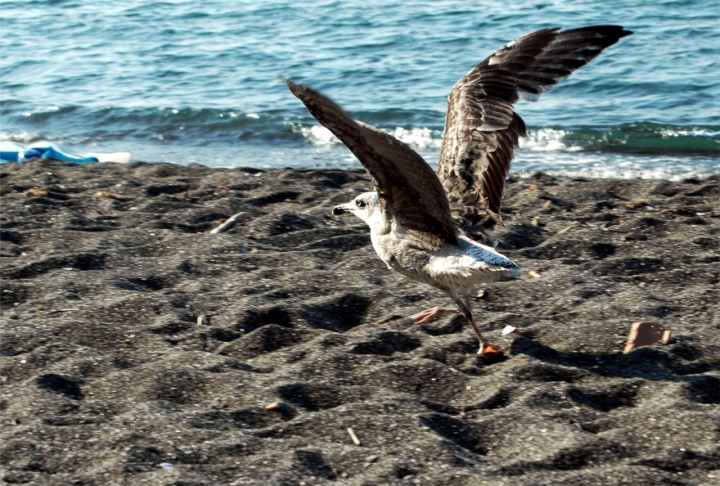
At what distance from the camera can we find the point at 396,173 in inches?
166

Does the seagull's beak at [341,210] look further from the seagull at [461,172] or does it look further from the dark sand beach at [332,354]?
the dark sand beach at [332,354]

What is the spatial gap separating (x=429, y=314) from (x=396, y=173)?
912 mm

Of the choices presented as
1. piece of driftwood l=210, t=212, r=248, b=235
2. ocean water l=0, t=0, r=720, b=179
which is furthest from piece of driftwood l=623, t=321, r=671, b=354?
ocean water l=0, t=0, r=720, b=179

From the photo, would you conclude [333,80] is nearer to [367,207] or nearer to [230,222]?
[230,222]

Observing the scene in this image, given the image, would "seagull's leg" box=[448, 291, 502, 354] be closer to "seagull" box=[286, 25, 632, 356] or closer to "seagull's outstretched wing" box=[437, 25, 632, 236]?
"seagull" box=[286, 25, 632, 356]

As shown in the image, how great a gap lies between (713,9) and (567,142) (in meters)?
6.74

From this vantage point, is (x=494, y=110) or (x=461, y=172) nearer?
(x=461, y=172)

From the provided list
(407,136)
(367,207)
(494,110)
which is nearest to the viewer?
(367,207)

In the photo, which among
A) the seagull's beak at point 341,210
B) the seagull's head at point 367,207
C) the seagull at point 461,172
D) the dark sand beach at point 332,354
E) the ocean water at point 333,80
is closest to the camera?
the dark sand beach at point 332,354

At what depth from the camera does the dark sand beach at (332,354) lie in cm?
324

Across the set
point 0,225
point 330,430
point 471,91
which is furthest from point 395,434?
point 0,225

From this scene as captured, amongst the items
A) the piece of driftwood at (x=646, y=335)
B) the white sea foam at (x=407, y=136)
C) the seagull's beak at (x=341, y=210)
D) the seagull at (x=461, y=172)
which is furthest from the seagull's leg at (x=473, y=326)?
the white sea foam at (x=407, y=136)

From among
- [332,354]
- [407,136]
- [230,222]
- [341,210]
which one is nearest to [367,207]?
[341,210]

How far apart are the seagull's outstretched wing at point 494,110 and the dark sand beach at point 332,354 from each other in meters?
0.55
